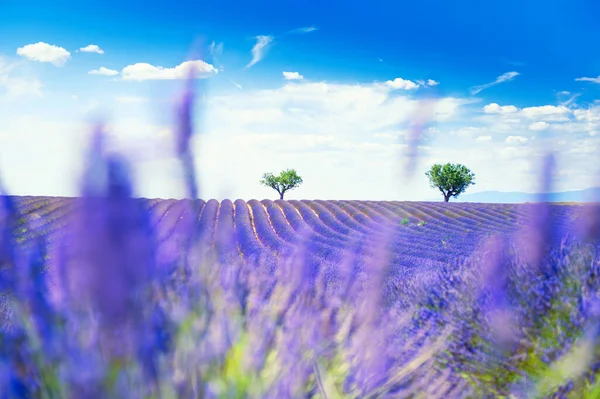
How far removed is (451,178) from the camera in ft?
91.5

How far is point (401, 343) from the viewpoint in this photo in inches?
68.7

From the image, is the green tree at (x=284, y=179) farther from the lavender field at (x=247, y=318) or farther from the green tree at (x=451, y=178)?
the lavender field at (x=247, y=318)

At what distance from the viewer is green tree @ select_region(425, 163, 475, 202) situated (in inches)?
1098

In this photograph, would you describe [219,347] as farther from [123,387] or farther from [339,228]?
[339,228]

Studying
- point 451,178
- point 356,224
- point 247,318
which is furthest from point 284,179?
point 247,318

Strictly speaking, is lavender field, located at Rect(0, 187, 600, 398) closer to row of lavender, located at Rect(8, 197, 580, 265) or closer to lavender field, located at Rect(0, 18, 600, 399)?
lavender field, located at Rect(0, 18, 600, 399)

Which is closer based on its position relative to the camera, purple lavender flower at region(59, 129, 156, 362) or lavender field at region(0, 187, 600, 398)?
purple lavender flower at region(59, 129, 156, 362)

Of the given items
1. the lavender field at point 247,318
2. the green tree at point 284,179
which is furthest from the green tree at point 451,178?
the lavender field at point 247,318

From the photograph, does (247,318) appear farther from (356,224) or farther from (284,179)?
(284,179)

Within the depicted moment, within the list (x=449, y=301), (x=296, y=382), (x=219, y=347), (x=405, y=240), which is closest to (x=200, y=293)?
(x=219, y=347)

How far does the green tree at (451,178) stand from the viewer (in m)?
27.9

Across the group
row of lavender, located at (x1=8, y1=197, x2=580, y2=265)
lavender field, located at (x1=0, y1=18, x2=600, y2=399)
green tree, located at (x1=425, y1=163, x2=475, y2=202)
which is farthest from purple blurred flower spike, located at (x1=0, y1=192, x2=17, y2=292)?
green tree, located at (x1=425, y1=163, x2=475, y2=202)

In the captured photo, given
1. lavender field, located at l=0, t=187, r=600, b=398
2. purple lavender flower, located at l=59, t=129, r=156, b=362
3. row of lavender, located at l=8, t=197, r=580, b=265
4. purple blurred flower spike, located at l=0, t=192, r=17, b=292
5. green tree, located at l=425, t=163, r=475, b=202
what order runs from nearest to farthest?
1. purple lavender flower, located at l=59, t=129, r=156, b=362
2. lavender field, located at l=0, t=187, r=600, b=398
3. purple blurred flower spike, located at l=0, t=192, r=17, b=292
4. row of lavender, located at l=8, t=197, r=580, b=265
5. green tree, located at l=425, t=163, r=475, b=202

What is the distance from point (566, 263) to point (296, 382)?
1041mm
